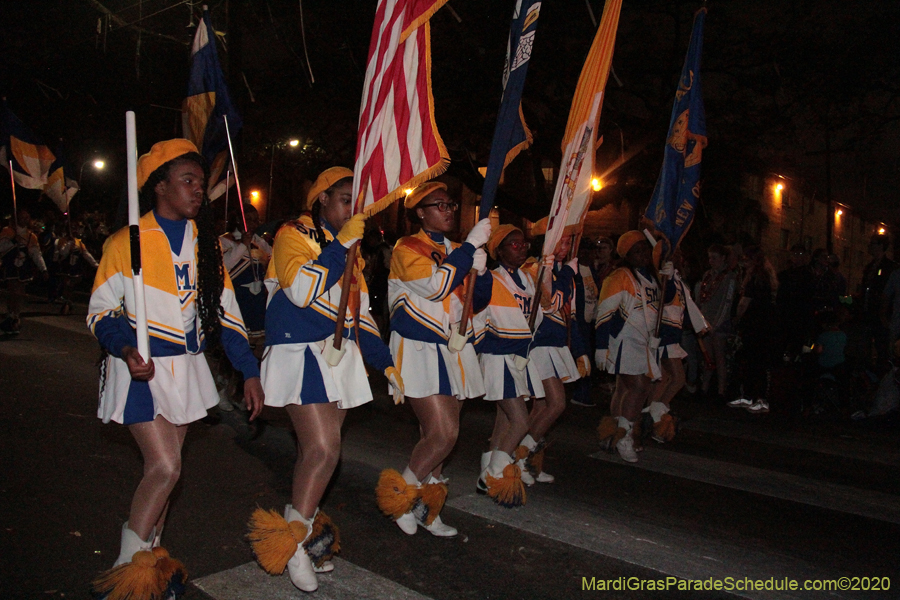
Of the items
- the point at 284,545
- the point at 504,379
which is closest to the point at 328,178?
the point at 284,545

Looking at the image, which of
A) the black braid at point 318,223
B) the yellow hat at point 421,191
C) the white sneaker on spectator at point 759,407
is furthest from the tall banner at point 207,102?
the white sneaker on spectator at point 759,407

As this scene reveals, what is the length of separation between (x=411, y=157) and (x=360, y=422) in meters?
4.39

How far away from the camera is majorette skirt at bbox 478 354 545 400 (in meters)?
5.36

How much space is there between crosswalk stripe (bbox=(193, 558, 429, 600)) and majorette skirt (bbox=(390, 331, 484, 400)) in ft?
3.45

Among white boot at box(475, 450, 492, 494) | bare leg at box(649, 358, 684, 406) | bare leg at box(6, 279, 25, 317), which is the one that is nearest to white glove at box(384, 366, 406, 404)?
white boot at box(475, 450, 492, 494)

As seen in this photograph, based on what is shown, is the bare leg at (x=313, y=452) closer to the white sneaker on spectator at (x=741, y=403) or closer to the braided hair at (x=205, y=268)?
the braided hair at (x=205, y=268)

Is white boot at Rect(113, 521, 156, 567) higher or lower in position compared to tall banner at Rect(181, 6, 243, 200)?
lower

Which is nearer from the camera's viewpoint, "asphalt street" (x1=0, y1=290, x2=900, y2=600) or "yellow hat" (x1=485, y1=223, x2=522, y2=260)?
"asphalt street" (x1=0, y1=290, x2=900, y2=600)

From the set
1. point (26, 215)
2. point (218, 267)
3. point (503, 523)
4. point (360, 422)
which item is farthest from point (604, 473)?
point (26, 215)

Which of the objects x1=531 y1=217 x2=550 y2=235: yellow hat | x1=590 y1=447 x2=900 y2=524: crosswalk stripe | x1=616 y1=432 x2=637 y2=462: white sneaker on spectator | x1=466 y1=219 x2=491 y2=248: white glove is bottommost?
x1=590 y1=447 x2=900 y2=524: crosswalk stripe

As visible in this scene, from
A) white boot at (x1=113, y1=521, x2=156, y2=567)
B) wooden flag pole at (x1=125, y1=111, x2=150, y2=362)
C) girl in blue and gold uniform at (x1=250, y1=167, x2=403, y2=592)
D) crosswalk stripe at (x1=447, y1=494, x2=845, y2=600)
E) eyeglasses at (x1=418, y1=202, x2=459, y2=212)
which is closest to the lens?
wooden flag pole at (x1=125, y1=111, x2=150, y2=362)

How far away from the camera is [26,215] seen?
14227 mm

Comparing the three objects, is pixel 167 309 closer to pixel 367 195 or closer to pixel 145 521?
pixel 145 521

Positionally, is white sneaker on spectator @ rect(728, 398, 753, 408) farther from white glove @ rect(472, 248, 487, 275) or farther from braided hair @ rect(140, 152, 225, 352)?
braided hair @ rect(140, 152, 225, 352)
